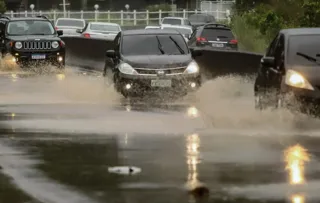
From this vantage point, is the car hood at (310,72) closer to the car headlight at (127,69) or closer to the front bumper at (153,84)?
the front bumper at (153,84)

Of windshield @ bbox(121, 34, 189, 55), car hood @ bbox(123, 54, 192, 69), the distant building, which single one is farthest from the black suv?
the distant building

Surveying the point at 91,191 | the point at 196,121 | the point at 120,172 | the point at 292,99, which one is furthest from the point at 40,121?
the point at 91,191

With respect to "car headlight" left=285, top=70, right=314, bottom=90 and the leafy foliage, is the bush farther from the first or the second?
"car headlight" left=285, top=70, right=314, bottom=90

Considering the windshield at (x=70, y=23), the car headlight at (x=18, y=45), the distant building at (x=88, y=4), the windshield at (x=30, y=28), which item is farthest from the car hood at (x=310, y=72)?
the distant building at (x=88, y=4)

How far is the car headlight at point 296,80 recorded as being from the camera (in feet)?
44.1

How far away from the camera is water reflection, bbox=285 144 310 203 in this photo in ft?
27.8

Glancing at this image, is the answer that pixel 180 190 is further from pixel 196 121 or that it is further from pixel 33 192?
pixel 196 121

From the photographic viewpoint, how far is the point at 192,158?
1067 cm

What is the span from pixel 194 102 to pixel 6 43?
11741 mm

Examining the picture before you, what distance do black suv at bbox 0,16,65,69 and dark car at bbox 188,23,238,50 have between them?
8.44m

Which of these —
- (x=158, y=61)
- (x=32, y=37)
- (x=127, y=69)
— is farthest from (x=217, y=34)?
(x=127, y=69)

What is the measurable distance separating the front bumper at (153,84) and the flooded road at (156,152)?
13.9 inches

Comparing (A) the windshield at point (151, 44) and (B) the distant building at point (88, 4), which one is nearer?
(A) the windshield at point (151, 44)

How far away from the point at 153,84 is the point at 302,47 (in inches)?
190
